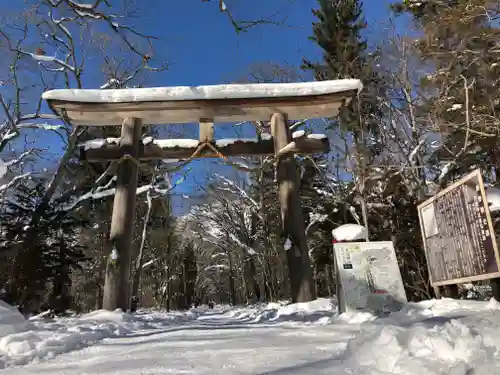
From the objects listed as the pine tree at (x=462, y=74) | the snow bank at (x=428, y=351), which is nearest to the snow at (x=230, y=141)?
the pine tree at (x=462, y=74)

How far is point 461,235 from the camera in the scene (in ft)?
17.3

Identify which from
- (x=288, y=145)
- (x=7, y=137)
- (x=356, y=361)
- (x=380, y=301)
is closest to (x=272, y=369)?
(x=356, y=361)

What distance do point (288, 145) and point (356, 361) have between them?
18.2ft

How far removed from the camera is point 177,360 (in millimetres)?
2486

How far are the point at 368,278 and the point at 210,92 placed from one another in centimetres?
444

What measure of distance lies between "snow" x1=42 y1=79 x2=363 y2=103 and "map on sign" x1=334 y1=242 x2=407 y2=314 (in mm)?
3192

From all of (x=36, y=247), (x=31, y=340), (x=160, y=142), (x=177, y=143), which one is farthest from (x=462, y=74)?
(x=36, y=247)

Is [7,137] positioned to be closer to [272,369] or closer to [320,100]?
[320,100]

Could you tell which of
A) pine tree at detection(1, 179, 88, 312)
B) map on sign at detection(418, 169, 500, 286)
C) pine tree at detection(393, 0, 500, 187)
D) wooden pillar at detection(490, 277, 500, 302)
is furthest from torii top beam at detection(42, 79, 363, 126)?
pine tree at detection(1, 179, 88, 312)

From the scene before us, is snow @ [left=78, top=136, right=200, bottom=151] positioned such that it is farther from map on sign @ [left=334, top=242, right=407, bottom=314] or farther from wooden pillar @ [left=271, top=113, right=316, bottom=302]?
map on sign @ [left=334, top=242, right=407, bottom=314]

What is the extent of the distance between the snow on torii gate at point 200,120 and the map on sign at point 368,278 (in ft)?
4.72

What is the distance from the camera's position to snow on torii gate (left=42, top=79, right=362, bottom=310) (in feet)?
22.5

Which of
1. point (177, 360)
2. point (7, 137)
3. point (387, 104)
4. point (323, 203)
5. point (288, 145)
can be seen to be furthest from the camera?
point (323, 203)

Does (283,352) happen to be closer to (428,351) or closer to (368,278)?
(428,351)
